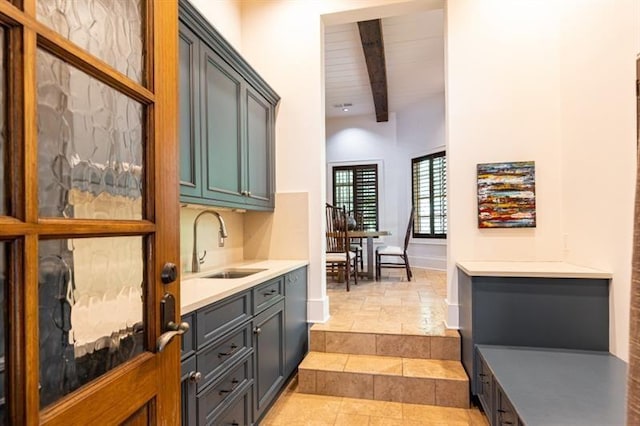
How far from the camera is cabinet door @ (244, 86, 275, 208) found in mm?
2605

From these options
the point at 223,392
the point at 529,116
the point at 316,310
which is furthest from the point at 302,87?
the point at 223,392

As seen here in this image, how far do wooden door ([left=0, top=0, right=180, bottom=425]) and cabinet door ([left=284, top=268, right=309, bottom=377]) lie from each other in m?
1.54

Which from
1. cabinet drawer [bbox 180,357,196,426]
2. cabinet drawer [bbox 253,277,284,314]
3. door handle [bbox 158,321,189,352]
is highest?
door handle [bbox 158,321,189,352]

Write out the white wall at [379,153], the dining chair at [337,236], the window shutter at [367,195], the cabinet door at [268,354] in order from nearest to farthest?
the cabinet door at [268,354], the dining chair at [337,236], the white wall at [379,153], the window shutter at [367,195]

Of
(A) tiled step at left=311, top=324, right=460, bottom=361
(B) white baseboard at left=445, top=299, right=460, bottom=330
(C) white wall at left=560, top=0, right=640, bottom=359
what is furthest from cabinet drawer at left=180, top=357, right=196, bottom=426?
(C) white wall at left=560, top=0, right=640, bottom=359

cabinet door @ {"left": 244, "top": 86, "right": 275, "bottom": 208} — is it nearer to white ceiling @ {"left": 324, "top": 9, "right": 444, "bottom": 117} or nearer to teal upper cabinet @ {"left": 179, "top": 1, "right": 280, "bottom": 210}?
teal upper cabinet @ {"left": 179, "top": 1, "right": 280, "bottom": 210}

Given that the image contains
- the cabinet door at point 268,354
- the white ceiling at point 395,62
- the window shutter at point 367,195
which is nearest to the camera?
the cabinet door at point 268,354

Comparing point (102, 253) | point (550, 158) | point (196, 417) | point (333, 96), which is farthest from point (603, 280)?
point (333, 96)

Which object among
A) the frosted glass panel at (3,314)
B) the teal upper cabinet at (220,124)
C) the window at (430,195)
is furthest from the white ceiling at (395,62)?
the frosted glass panel at (3,314)

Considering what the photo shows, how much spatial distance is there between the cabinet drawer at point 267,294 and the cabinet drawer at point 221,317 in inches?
3.7

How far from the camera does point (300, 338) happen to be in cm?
278

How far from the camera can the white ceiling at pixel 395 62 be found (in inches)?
149

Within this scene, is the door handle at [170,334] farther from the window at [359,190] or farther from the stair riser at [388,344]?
the window at [359,190]

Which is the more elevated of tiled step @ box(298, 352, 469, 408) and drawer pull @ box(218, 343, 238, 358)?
drawer pull @ box(218, 343, 238, 358)
